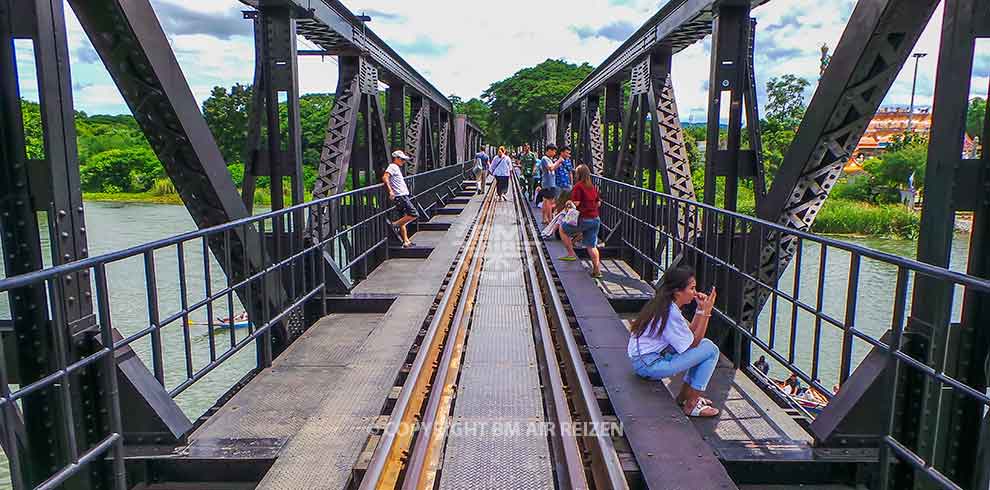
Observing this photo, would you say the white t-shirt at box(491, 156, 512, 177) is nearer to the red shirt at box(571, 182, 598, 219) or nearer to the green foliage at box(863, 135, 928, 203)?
the red shirt at box(571, 182, 598, 219)

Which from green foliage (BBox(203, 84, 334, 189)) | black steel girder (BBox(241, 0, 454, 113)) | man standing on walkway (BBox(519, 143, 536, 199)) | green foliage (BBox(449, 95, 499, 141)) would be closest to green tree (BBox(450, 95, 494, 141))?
green foliage (BBox(449, 95, 499, 141))

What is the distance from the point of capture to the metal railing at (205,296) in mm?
2885

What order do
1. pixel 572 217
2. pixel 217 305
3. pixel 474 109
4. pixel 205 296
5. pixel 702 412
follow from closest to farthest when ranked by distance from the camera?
pixel 702 412
pixel 205 296
pixel 572 217
pixel 217 305
pixel 474 109

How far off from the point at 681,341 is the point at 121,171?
191ft

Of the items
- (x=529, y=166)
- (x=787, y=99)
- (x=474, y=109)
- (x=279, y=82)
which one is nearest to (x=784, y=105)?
(x=787, y=99)

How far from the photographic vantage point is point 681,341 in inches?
173

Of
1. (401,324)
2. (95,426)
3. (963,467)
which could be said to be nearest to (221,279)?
(401,324)

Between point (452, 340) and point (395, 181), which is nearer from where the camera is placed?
point (452, 340)

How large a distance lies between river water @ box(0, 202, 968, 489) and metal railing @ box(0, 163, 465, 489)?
10.7m

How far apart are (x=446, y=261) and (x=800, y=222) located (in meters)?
5.60

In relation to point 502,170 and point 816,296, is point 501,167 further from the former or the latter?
point 816,296

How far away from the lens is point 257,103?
23.4 feet

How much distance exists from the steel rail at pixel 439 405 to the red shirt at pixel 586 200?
2094mm

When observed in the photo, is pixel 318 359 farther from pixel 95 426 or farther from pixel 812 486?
pixel 812 486
